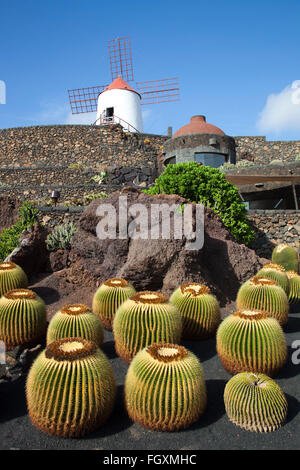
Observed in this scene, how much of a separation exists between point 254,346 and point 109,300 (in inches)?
88.0

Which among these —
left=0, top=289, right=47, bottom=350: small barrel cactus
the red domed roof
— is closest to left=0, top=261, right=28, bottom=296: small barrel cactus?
left=0, top=289, right=47, bottom=350: small barrel cactus

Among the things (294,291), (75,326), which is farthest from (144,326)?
(294,291)

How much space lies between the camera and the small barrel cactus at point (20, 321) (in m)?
5.19

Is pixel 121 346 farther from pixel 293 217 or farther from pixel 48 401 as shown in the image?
pixel 293 217

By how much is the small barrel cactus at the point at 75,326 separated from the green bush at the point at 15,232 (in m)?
4.82

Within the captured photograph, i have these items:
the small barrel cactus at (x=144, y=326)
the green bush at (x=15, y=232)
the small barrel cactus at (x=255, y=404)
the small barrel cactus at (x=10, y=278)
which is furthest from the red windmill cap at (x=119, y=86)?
the small barrel cactus at (x=255, y=404)

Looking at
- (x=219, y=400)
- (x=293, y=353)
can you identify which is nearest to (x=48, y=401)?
(x=219, y=400)

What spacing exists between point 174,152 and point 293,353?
19.2m

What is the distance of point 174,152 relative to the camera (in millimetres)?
23125

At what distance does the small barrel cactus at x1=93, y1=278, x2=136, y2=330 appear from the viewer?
571cm

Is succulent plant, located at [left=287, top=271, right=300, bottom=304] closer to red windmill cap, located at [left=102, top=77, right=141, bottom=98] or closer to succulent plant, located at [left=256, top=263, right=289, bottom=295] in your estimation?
succulent plant, located at [left=256, top=263, right=289, bottom=295]

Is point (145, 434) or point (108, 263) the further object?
point (108, 263)

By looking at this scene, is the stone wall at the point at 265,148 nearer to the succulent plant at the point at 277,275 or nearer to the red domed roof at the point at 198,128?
the red domed roof at the point at 198,128

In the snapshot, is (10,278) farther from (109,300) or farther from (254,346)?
(254,346)
